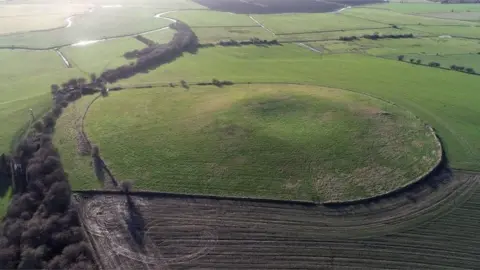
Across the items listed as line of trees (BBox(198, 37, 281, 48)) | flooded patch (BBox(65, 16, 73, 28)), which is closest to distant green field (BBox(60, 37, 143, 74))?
line of trees (BBox(198, 37, 281, 48))

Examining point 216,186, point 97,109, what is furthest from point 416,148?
point 97,109

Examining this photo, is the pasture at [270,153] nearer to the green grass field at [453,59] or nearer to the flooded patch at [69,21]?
the green grass field at [453,59]

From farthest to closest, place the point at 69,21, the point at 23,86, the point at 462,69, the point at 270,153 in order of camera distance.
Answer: the point at 69,21
the point at 462,69
the point at 23,86
the point at 270,153

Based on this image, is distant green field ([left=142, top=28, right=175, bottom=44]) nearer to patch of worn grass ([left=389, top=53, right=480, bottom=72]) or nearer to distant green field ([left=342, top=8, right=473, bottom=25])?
patch of worn grass ([left=389, top=53, right=480, bottom=72])

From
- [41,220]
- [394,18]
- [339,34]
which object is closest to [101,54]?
[41,220]

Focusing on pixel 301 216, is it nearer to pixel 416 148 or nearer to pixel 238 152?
pixel 238 152

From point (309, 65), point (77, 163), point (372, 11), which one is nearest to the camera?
point (77, 163)

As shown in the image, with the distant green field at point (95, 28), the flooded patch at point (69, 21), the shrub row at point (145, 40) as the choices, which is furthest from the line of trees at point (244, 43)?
the flooded patch at point (69, 21)

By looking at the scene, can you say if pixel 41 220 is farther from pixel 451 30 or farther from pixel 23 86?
pixel 451 30
